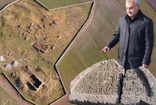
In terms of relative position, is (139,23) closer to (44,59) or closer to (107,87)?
(107,87)

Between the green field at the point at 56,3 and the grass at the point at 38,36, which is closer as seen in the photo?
the grass at the point at 38,36

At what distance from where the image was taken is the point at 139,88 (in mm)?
5816

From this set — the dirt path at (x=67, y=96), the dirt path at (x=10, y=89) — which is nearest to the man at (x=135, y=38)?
the dirt path at (x=67, y=96)

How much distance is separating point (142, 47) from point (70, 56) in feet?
47.8

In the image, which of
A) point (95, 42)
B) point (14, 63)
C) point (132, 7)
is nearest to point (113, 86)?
point (132, 7)

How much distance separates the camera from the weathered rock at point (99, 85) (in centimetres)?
618

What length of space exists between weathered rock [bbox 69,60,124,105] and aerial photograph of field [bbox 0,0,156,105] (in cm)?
1218

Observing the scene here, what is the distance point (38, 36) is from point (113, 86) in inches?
733

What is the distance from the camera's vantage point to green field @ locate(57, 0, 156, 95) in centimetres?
2006

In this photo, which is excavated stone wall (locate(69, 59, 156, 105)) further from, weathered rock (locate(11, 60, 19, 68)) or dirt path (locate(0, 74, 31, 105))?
weathered rock (locate(11, 60, 19, 68))

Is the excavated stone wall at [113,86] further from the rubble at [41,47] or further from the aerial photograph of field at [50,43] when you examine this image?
the rubble at [41,47]

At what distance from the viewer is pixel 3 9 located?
26.2 m

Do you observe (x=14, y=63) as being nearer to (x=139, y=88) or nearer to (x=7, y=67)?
(x=7, y=67)

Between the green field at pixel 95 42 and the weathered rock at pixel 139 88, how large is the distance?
13584 millimetres
